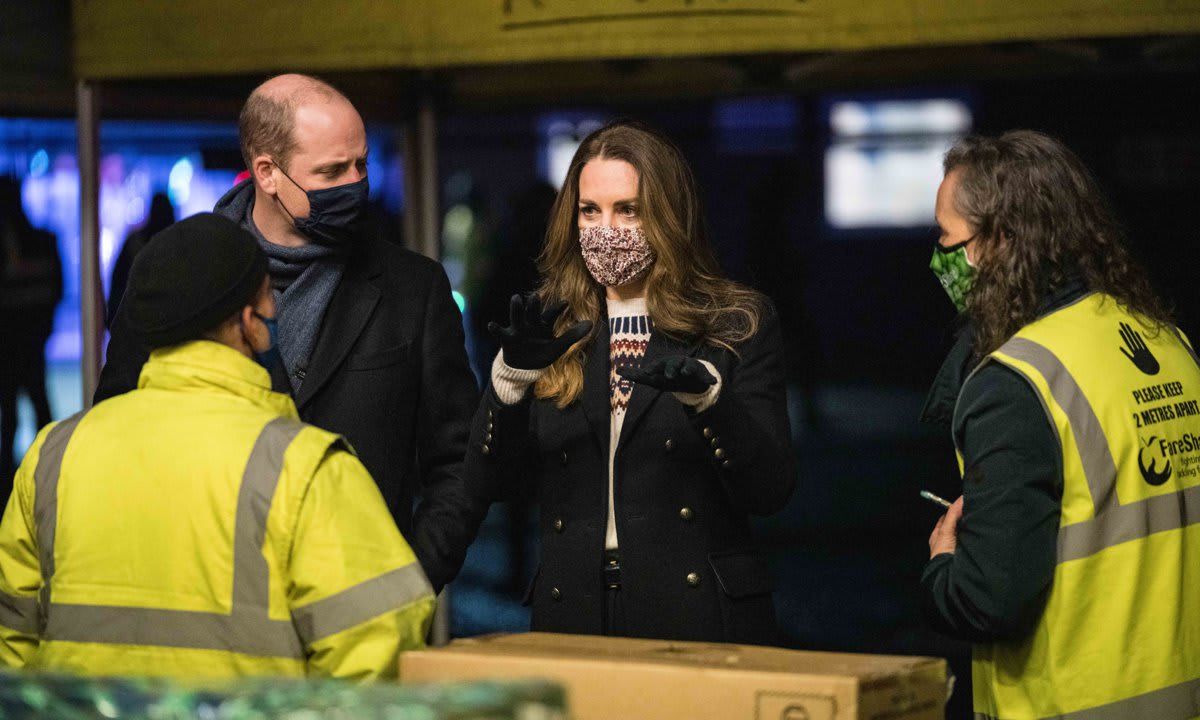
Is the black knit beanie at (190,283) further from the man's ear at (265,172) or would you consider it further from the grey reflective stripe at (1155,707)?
the grey reflective stripe at (1155,707)

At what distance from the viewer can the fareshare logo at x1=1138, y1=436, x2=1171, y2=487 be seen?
9.89 ft

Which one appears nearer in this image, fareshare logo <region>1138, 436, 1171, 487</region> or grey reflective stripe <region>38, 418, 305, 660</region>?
grey reflective stripe <region>38, 418, 305, 660</region>

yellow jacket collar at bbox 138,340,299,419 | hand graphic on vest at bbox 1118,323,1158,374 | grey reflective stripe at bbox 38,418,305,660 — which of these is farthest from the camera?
hand graphic on vest at bbox 1118,323,1158,374

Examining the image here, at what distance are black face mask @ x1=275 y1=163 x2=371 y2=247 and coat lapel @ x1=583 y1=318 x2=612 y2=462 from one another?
65cm

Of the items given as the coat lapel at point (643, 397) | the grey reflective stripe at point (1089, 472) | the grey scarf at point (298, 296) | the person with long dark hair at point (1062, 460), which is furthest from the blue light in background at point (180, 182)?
the grey reflective stripe at point (1089, 472)

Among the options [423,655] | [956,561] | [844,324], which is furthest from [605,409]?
[844,324]

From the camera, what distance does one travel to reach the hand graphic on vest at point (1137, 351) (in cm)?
309

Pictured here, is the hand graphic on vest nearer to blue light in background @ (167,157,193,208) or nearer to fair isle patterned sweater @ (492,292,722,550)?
fair isle patterned sweater @ (492,292,722,550)

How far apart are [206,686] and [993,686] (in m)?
1.72

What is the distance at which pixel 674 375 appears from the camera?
9.91 feet

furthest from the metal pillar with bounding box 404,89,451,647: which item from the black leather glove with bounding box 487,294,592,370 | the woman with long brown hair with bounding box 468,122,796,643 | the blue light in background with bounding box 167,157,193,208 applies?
the black leather glove with bounding box 487,294,592,370

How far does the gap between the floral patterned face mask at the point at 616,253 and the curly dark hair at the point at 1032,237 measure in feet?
2.31

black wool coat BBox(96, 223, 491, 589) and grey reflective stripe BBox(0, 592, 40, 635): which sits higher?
black wool coat BBox(96, 223, 491, 589)

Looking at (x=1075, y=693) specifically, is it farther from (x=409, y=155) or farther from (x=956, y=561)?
(x=409, y=155)
